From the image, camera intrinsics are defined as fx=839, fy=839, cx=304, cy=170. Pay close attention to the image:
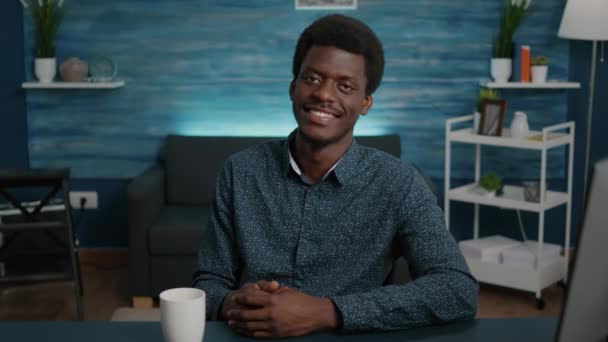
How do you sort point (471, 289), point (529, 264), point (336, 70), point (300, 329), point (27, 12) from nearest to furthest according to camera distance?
point (300, 329) < point (471, 289) < point (336, 70) < point (529, 264) < point (27, 12)

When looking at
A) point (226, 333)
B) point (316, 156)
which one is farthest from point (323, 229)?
point (226, 333)

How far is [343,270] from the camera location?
173 centimetres

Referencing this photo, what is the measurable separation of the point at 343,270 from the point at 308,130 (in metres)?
0.30

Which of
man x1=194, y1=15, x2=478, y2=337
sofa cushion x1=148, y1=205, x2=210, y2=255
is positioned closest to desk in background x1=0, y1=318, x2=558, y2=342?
man x1=194, y1=15, x2=478, y2=337

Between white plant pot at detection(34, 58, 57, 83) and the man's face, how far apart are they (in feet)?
9.34

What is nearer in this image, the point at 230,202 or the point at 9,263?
the point at 230,202

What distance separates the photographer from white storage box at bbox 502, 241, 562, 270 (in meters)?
3.90

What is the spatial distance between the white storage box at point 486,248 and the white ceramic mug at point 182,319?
2.84 metres

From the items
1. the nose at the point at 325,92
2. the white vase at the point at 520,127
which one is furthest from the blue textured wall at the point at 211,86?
the nose at the point at 325,92

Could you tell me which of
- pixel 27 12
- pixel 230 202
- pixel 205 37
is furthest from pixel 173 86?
pixel 230 202

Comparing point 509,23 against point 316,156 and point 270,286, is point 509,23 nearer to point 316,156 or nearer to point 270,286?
point 316,156

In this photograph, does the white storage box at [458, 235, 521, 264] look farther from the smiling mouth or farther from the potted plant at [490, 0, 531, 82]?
the smiling mouth

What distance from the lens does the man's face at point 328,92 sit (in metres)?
1.71

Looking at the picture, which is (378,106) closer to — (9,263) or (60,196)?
(60,196)
